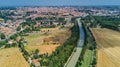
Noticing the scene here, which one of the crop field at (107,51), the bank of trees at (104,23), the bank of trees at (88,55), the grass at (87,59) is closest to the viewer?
the grass at (87,59)

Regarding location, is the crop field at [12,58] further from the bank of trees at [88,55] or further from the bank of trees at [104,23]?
the bank of trees at [104,23]

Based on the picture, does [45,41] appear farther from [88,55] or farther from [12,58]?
[88,55]

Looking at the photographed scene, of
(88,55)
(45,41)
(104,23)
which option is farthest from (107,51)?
(104,23)

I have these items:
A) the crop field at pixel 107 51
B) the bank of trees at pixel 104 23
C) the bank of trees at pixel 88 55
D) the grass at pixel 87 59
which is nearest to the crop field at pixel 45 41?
the bank of trees at pixel 88 55

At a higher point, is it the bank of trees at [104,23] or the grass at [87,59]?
the grass at [87,59]

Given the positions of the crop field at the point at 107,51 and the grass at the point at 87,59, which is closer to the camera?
the grass at the point at 87,59

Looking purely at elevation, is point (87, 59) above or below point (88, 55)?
above

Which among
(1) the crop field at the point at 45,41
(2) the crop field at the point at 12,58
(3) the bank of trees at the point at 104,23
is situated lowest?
(3) the bank of trees at the point at 104,23
